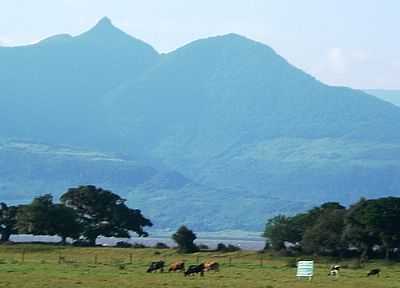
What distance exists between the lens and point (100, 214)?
11231 cm

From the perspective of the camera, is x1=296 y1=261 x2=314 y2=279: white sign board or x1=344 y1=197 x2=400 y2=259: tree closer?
x1=296 y1=261 x2=314 y2=279: white sign board

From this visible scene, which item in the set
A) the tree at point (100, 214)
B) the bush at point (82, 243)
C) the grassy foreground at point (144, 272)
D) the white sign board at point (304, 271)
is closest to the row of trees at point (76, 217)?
the tree at point (100, 214)

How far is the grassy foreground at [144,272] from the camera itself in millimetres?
51406

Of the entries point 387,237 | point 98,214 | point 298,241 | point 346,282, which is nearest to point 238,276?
point 346,282

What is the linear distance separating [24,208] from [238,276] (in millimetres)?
54567

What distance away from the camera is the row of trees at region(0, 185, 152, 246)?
10831cm

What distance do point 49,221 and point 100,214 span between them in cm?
605

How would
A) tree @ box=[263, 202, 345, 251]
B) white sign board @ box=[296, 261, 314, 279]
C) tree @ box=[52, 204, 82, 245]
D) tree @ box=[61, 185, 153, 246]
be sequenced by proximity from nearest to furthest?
white sign board @ box=[296, 261, 314, 279] → tree @ box=[263, 202, 345, 251] → tree @ box=[52, 204, 82, 245] → tree @ box=[61, 185, 153, 246]

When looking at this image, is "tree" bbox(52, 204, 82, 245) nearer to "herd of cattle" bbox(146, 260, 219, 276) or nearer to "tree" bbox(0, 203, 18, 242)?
"tree" bbox(0, 203, 18, 242)

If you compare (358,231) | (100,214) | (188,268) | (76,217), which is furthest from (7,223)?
(188,268)

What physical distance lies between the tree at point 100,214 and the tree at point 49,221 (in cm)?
237

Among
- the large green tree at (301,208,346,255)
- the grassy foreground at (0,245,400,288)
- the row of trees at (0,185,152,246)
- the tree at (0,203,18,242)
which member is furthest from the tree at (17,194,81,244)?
the large green tree at (301,208,346,255)

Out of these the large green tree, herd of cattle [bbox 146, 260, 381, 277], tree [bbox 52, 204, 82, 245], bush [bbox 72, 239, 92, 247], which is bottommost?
herd of cattle [bbox 146, 260, 381, 277]

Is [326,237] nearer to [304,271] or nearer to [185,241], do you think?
[185,241]
